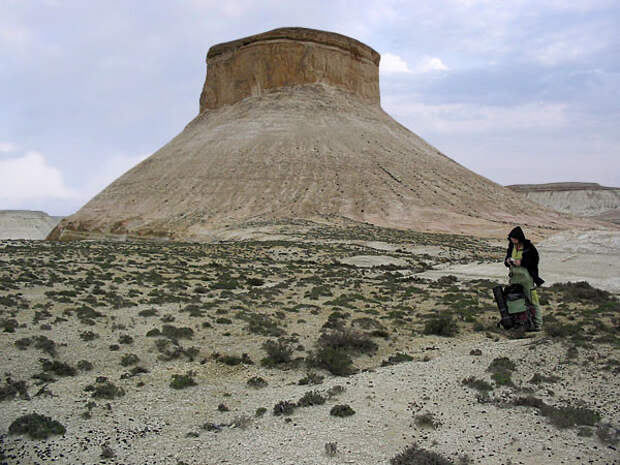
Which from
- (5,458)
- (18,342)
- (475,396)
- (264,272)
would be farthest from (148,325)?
(264,272)

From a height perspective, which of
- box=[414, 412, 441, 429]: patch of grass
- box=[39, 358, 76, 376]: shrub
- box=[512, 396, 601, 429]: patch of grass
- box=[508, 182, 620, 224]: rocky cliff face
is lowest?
box=[414, 412, 441, 429]: patch of grass

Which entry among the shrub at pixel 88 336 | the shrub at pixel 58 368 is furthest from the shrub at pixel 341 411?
the shrub at pixel 88 336

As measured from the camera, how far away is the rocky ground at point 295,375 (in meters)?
5.96

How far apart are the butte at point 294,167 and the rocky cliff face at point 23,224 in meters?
38.6

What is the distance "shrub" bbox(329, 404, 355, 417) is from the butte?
3052 centimetres

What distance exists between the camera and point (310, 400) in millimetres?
7246

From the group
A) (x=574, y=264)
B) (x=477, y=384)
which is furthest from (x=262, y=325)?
(x=574, y=264)

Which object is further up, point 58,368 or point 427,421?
point 58,368

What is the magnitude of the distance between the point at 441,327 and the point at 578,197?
113146 mm

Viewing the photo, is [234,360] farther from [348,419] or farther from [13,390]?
[13,390]

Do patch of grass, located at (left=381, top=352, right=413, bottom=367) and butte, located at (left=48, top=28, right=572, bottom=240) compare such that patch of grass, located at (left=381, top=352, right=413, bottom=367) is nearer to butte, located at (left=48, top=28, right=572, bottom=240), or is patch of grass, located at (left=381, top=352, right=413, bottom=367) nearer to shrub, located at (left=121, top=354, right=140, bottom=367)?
shrub, located at (left=121, top=354, right=140, bottom=367)

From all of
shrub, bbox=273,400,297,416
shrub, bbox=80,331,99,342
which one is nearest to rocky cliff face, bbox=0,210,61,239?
shrub, bbox=80,331,99,342

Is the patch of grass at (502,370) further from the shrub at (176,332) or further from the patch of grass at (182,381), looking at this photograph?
the shrub at (176,332)

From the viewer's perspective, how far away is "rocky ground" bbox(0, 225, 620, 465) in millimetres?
5965
